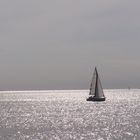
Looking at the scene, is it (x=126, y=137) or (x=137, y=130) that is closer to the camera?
(x=126, y=137)

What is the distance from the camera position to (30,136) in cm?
7481

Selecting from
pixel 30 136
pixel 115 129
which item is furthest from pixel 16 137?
pixel 115 129

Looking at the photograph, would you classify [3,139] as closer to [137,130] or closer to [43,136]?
[43,136]

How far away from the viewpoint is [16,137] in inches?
2916

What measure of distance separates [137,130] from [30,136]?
21701 millimetres

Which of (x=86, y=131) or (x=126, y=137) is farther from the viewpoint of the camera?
(x=86, y=131)

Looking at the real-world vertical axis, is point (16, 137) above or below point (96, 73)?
below

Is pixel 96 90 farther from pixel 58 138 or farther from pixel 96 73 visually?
pixel 58 138

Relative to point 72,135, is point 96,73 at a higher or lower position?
higher

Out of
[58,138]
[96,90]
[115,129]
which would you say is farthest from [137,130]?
[96,90]

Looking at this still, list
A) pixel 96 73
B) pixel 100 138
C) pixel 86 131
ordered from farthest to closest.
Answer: pixel 96 73 < pixel 86 131 < pixel 100 138

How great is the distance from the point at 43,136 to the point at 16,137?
4.70 meters

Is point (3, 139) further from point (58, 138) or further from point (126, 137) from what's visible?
point (126, 137)

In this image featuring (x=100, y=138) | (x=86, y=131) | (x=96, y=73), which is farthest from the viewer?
(x=96, y=73)
